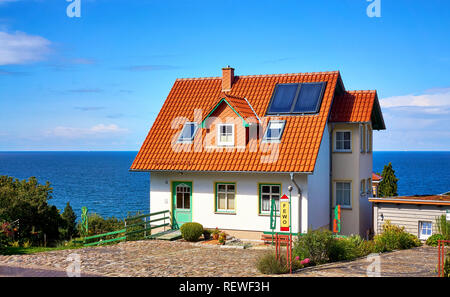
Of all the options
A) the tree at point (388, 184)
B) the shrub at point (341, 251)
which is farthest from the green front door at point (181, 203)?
the tree at point (388, 184)

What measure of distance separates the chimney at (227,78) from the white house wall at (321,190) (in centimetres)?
606

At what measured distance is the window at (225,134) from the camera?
2517 cm

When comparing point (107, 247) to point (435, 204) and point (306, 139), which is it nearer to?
point (306, 139)

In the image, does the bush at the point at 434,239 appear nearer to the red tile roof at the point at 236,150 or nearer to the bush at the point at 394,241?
the bush at the point at 394,241

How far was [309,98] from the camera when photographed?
25.5 m

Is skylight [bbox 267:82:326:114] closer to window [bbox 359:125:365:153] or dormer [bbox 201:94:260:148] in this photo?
dormer [bbox 201:94:260:148]

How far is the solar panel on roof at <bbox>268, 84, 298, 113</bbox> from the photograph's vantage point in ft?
84.1

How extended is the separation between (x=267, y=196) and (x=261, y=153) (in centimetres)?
205

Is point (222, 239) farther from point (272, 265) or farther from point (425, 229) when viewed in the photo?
point (425, 229)

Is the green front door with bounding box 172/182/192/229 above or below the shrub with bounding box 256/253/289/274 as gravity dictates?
above

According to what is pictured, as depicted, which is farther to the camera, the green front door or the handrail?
the green front door

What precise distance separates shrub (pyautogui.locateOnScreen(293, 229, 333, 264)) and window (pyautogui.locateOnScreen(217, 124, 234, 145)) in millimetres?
8262

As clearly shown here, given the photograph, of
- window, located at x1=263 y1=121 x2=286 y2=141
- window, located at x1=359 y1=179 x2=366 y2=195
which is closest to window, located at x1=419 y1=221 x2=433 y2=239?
window, located at x1=359 y1=179 x2=366 y2=195
